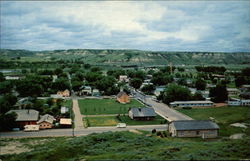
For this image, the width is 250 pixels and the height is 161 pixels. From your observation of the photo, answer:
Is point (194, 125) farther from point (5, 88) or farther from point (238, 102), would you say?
point (5, 88)

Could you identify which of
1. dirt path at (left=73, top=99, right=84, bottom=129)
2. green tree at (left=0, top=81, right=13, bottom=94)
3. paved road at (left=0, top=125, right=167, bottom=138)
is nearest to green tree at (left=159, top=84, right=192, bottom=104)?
paved road at (left=0, top=125, right=167, bottom=138)

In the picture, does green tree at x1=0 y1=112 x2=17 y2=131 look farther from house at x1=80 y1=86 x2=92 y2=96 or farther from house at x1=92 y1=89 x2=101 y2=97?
house at x1=80 y1=86 x2=92 y2=96

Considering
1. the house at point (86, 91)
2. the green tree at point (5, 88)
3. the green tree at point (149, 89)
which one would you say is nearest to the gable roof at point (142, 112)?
the green tree at point (149, 89)

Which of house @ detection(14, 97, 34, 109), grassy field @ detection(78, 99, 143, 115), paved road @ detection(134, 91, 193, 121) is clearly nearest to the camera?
paved road @ detection(134, 91, 193, 121)

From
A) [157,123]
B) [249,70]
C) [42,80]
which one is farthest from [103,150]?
[249,70]

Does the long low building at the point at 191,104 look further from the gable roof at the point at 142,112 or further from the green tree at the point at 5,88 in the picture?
the green tree at the point at 5,88

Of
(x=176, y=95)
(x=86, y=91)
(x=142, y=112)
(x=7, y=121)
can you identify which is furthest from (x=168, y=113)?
(x=86, y=91)
